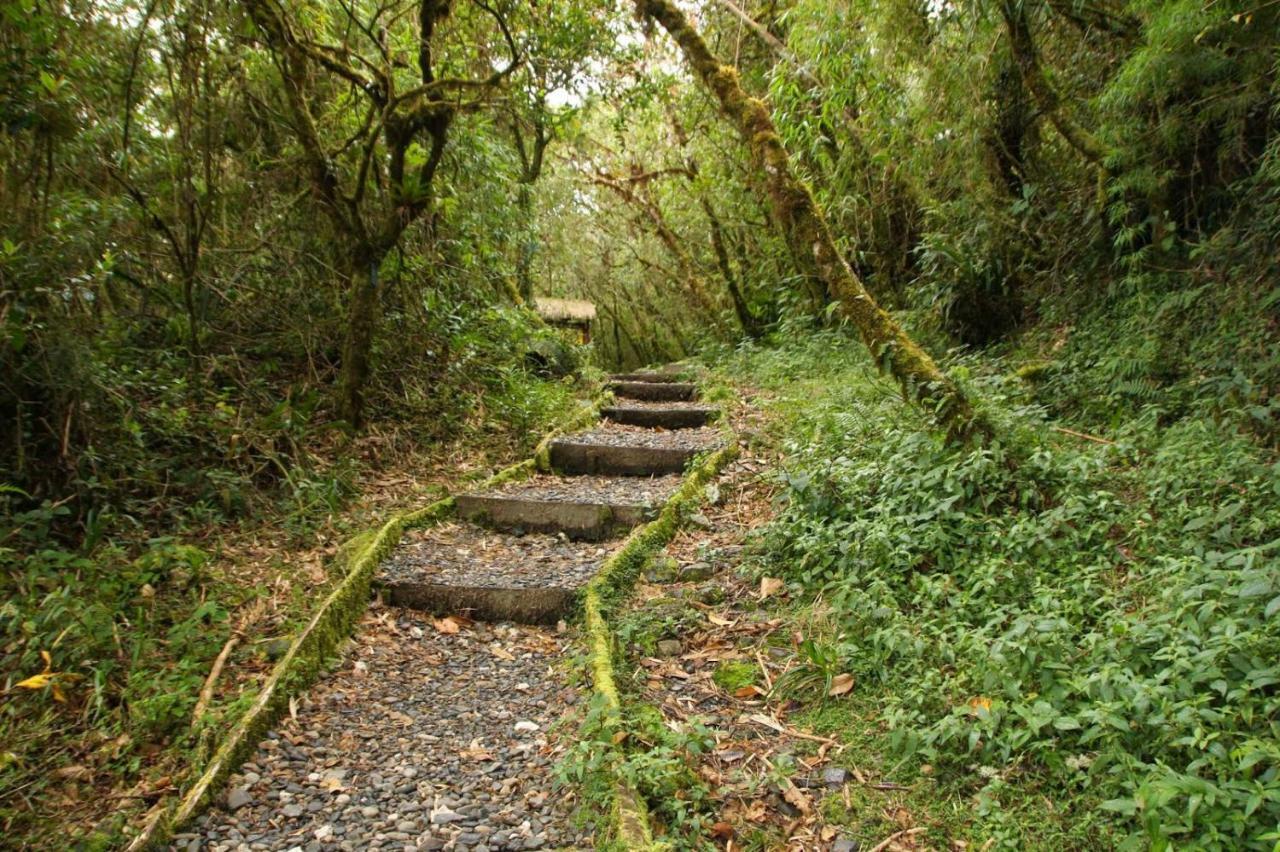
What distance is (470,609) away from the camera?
14.0 feet

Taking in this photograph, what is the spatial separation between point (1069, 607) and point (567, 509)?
3.27 m

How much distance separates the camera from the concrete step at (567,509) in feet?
17.1

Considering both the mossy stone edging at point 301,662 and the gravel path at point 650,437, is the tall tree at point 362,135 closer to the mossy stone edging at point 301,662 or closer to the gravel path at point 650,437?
the mossy stone edging at point 301,662

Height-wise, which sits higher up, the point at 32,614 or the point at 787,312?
the point at 787,312

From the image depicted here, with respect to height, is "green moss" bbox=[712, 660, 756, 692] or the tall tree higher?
the tall tree

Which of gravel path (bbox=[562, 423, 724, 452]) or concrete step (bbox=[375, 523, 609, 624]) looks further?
gravel path (bbox=[562, 423, 724, 452])

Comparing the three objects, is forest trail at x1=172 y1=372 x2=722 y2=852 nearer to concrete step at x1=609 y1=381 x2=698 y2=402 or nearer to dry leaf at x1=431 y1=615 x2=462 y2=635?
dry leaf at x1=431 y1=615 x2=462 y2=635

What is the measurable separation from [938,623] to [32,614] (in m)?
3.91

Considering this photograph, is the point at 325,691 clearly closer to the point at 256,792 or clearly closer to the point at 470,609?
the point at 256,792

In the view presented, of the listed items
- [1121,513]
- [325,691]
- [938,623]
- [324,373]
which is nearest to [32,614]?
[325,691]

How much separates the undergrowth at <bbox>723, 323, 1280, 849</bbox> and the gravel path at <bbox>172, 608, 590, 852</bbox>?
4.58 feet

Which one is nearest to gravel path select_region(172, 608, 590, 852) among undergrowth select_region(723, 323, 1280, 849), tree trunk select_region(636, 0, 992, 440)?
undergrowth select_region(723, 323, 1280, 849)

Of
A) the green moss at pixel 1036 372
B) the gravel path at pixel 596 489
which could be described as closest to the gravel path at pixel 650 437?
the gravel path at pixel 596 489

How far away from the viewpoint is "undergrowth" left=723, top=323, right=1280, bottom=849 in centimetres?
221
